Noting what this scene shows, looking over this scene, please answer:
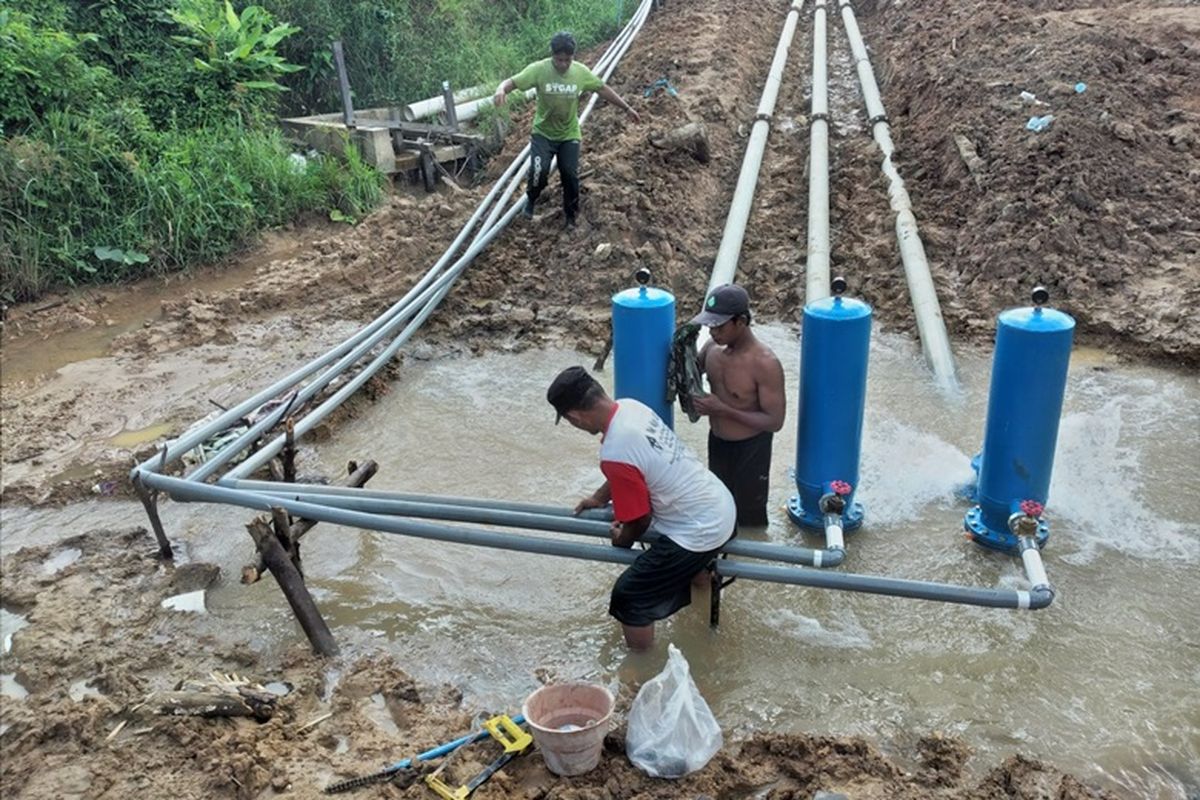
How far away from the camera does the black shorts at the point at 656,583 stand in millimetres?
3936

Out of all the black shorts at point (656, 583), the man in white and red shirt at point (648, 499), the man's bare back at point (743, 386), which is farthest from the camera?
the man's bare back at point (743, 386)

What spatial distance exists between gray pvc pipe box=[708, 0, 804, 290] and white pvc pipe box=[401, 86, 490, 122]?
419 centimetres

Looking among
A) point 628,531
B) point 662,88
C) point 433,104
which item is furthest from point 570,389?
point 433,104

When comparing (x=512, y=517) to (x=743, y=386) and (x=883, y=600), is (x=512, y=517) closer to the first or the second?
(x=743, y=386)

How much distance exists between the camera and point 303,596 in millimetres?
4195

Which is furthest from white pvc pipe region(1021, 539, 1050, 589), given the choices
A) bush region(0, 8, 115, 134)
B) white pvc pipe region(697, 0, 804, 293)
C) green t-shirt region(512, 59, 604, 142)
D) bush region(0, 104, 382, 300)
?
bush region(0, 8, 115, 134)

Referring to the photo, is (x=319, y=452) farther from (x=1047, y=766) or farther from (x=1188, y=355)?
(x=1188, y=355)

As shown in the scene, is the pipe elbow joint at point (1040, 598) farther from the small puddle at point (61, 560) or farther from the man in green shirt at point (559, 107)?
the man in green shirt at point (559, 107)

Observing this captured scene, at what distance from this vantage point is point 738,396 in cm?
455

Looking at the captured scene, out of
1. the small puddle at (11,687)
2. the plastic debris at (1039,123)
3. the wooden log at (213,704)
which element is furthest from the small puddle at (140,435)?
the plastic debris at (1039,123)

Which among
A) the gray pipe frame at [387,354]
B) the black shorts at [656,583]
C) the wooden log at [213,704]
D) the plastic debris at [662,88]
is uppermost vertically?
the plastic debris at [662,88]

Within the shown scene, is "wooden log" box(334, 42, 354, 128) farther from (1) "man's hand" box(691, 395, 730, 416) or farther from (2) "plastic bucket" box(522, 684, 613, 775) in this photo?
(2) "plastic bucket" box(522, 684, 613, 775)

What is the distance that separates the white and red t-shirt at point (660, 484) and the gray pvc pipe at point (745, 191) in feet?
9.70

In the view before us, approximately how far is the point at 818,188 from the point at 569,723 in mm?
6937
